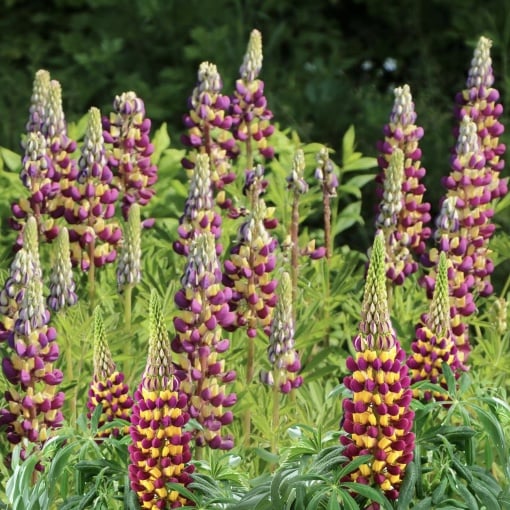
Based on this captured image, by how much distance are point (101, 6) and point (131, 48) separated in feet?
1.59

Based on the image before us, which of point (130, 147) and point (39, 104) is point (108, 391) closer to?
point (130, 147)

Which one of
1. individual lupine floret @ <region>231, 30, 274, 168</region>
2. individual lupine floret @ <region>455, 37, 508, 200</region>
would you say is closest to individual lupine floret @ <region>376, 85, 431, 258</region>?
individual lupine floret @ <region>455, 37, 508, 200</region>

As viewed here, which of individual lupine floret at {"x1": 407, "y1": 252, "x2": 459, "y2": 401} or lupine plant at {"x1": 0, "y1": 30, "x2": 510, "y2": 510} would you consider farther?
individual lupine floret at {"x1": 407, "y1": 252, "x2": 459, "y2": 401}

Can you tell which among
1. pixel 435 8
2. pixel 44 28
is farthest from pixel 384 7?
pixel 44 28

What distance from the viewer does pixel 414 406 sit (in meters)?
2.84

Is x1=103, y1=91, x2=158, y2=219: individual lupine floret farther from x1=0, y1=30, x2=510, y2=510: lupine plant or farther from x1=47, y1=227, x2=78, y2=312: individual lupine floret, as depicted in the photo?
x1=47, y1=227, x2=78, y2=312: individual lupine floret

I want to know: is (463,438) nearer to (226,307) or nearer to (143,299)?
(226,307)

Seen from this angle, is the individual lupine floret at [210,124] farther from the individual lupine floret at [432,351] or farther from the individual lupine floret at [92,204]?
the individual lupine floret at [432,351]

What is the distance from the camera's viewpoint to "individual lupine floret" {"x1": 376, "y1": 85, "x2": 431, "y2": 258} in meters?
3.93

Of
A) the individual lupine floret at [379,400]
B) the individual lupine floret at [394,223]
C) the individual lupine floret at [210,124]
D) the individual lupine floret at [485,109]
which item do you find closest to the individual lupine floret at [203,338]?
the individual lupine floret at [379,400]

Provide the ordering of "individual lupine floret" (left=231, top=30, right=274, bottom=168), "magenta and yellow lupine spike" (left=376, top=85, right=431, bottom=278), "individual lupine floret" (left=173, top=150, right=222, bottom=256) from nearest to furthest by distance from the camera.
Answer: "individual lupine floret" (left=173, top=150, right=222, bottom=256) < "magenta and yellow lupine spike" (left=376, top=85, right=431, bottom=278) < "individual lupine floret" (left=231, top=30, right=274, bottom=168)

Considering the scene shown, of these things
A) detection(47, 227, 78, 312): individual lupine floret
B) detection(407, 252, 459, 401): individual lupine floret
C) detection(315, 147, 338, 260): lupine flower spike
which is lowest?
detection(407, 252, 459, 401): individual lupine floret

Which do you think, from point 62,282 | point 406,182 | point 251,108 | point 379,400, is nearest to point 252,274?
point 62,282

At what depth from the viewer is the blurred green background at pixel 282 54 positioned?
7449 millimetres
